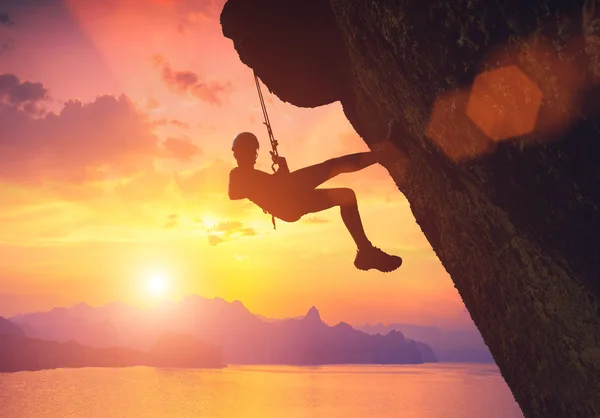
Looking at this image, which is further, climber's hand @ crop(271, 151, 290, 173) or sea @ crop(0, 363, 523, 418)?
sea @ crop(0, 363, 523, 418)

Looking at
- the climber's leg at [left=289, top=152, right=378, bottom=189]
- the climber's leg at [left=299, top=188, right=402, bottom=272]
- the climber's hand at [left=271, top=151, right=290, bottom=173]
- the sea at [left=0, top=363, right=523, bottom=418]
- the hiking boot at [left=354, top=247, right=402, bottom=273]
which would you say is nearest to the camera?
the climber's leg at [left=289, top=152, right=378, bottom=189]

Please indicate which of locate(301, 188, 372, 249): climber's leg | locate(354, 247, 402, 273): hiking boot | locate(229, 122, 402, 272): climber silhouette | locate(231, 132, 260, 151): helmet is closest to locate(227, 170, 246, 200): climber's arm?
locate(229, 122, 402, 272): climber silhouette

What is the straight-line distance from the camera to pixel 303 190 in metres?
6.03

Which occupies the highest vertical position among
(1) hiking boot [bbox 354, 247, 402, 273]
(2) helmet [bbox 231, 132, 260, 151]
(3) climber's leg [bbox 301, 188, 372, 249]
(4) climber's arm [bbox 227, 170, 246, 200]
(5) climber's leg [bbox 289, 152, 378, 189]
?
(2) helmet [bbox 231, 132, 260, 151]

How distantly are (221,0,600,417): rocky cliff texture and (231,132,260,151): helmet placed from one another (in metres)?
1.69

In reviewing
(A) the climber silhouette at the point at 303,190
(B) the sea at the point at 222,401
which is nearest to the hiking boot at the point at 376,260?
(A) the climber silhouette at the point at 303,190

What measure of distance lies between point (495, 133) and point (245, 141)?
327 cm

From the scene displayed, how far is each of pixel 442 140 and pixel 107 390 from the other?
605ft

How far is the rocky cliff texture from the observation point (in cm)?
313

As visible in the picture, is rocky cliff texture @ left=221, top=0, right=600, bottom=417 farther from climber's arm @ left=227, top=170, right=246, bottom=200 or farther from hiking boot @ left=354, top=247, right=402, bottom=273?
climber's arm @ left=227, top=170, right=246, bottom=200

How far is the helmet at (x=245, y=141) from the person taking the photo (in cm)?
615

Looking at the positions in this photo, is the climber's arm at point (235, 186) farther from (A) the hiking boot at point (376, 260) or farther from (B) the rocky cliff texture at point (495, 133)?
(B) the rocky cliff texture at point (495, 133)

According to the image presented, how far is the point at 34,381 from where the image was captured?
197875 mm

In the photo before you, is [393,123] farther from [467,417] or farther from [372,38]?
[467,417]
